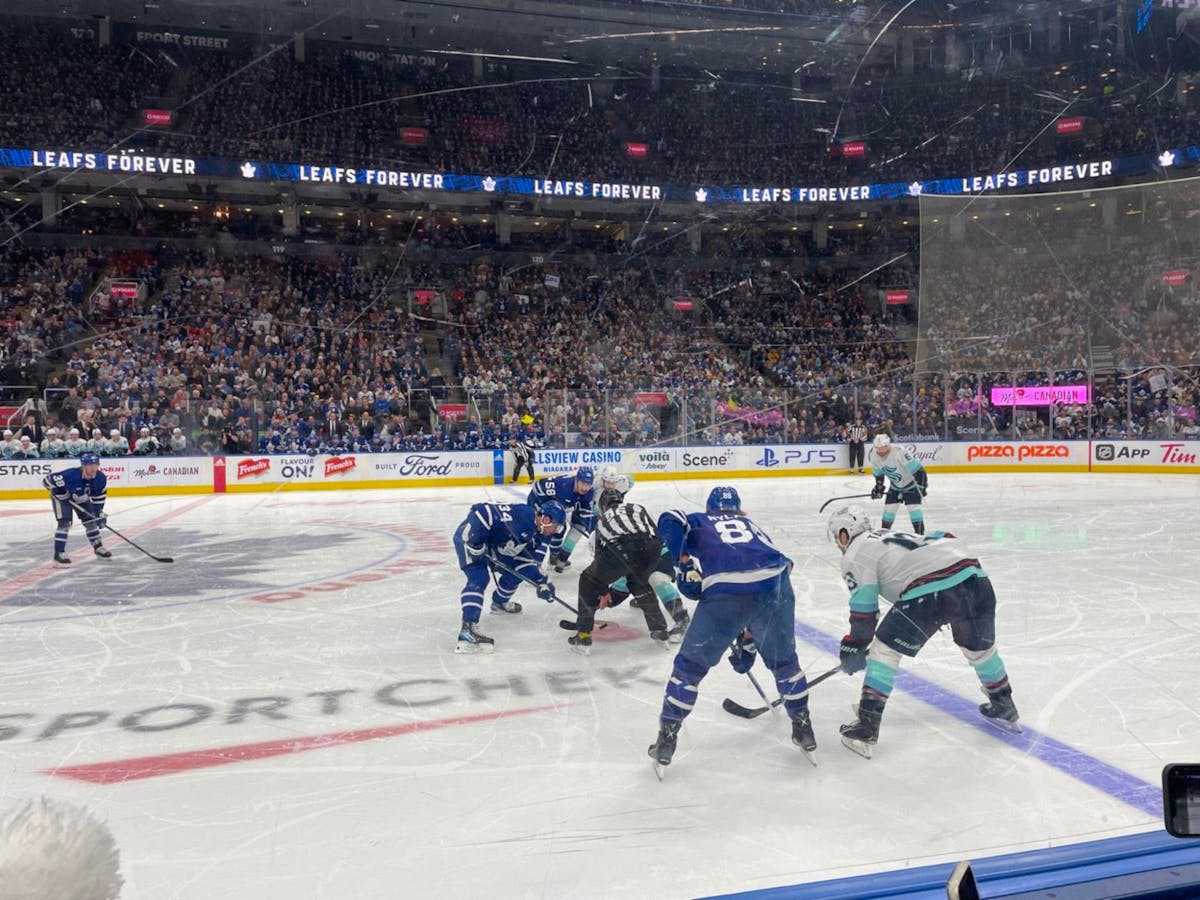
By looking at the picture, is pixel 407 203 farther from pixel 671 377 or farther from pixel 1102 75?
pixel 1102 75

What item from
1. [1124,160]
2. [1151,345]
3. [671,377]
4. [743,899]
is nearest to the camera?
[743,899]

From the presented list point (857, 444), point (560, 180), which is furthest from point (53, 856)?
point (560, 180)

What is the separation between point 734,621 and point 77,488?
28.0 feet

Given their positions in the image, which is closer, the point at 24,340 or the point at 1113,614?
the point at 1113,614

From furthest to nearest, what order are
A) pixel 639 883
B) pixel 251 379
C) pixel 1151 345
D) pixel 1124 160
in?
pixel 1124 160 → pixel 251 379 → pixel 1151 345 → pixel 639 883

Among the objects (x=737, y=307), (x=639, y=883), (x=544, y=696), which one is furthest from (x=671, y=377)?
(x=639, y=883)

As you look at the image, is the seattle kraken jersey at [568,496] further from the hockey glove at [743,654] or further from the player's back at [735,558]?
the player's back at [735,558]

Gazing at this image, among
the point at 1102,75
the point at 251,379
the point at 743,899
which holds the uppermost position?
the point at 1102,75

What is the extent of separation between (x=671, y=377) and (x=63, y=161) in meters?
15.5

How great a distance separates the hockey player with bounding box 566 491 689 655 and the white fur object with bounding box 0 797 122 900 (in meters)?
4.60

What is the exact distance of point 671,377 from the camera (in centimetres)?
2039

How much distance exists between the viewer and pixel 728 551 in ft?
11.9

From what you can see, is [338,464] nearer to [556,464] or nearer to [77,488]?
[556,464]

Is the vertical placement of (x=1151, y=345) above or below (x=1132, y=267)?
below
